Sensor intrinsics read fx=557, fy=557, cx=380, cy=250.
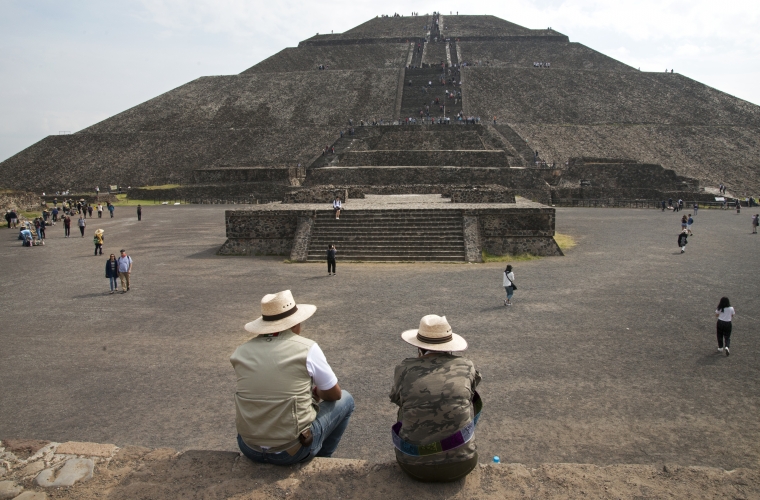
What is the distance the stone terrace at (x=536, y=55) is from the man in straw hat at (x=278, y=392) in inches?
2185

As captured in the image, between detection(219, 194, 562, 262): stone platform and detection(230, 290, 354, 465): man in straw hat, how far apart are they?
35.9ft

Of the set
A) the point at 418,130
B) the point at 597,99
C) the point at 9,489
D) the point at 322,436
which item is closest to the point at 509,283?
the point at 322,436

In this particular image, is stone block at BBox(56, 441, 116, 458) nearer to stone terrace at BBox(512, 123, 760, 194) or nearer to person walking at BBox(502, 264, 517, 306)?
person walking at BBox(502, 264, 517, 306)

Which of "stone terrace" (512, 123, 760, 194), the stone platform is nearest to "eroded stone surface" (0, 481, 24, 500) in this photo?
the stone platform

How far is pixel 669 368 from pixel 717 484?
12.7 feet

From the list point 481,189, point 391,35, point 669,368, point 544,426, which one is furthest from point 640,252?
point 391,35

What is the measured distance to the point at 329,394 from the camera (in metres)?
3.34

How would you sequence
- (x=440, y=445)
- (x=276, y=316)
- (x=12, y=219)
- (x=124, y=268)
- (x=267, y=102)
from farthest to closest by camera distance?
(x=267, y=102) → (x=12, y=219) → (x=124, y=268) → (x=276, y=316) → (x=440, y=445)

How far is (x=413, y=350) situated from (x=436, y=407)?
4328 mm

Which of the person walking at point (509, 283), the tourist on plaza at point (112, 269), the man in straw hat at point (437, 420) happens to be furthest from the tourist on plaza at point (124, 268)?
the man in straw hat at point (437, 420)

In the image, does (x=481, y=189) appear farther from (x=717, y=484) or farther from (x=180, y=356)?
(x=717, y=484)

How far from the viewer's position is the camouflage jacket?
9.81 feet

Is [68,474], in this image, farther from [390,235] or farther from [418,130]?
[418,130]

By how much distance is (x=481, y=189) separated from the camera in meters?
19.5
